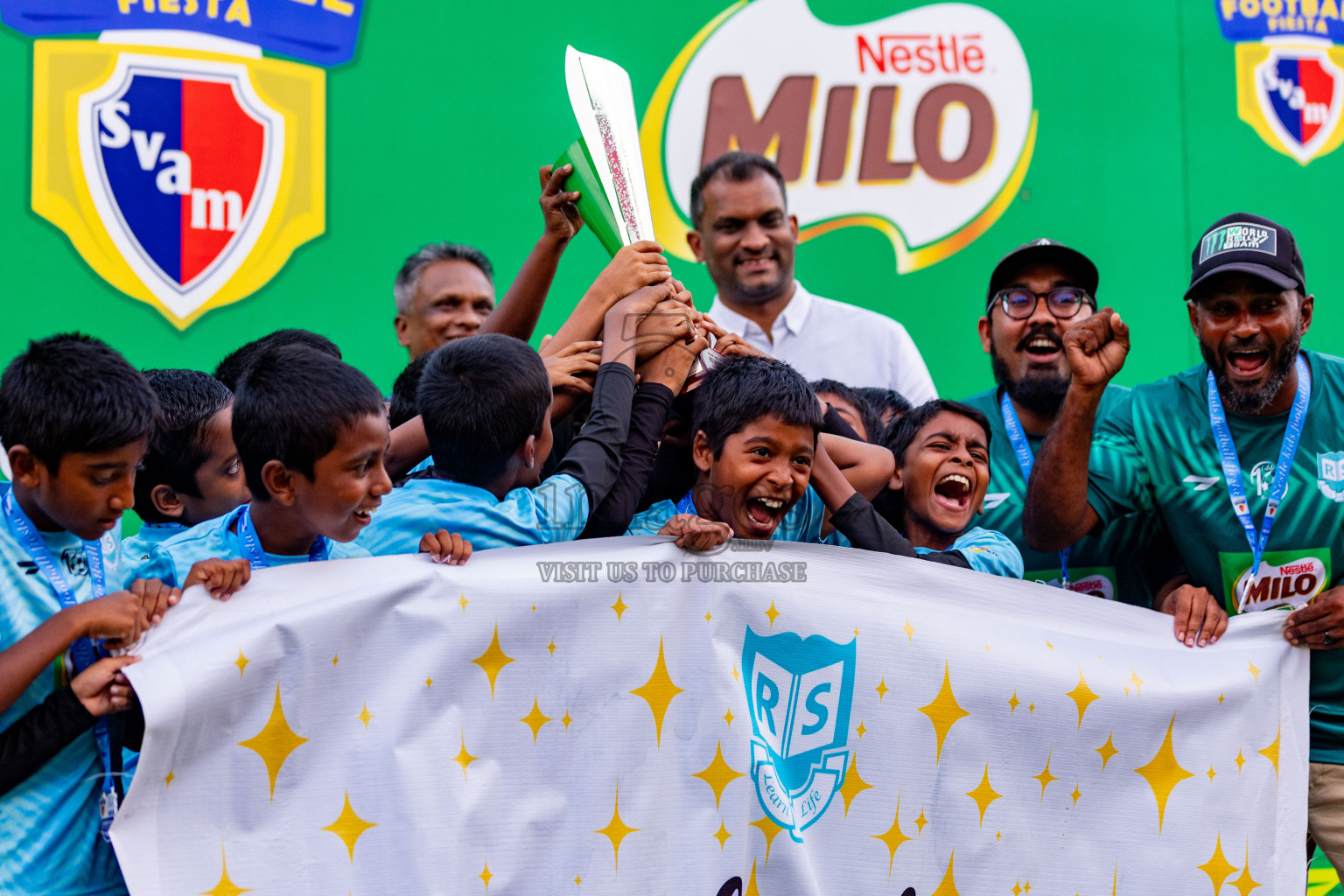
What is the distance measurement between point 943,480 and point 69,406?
202 centimetres

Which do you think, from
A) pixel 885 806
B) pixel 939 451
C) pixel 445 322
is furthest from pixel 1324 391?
pixel 445 322

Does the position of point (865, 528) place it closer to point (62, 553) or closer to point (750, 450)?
point (750, 450)

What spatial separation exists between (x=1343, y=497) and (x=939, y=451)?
977 mm

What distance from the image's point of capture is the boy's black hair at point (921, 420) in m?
3.32

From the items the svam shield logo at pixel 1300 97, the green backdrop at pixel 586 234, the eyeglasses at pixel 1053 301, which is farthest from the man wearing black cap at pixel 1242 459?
the svam shield logo at pixel 1300 97

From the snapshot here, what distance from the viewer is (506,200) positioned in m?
5.24

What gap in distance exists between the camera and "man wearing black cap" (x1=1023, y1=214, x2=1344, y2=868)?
3061 mm

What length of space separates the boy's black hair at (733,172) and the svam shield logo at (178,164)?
4.99 ft

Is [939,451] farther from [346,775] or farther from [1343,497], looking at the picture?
[346,775]

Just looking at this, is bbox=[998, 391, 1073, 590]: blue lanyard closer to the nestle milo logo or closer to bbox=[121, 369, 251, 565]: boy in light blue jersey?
the nestle milo logo

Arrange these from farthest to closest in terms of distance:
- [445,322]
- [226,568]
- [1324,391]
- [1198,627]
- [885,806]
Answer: [445,322]
[1324,391]
[1198,627]
[885,806]
[226,568]

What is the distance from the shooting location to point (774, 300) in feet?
15.6

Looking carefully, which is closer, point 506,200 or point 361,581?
point 361,581

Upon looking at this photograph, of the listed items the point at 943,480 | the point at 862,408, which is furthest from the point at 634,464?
the point at 862,408
